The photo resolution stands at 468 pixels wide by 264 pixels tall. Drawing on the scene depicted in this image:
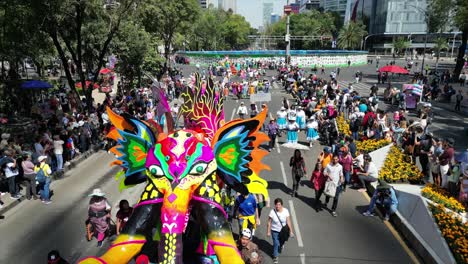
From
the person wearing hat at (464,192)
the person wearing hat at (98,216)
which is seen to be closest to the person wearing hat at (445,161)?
the person wearing hat at (464,192)

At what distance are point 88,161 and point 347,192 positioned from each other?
9946mm

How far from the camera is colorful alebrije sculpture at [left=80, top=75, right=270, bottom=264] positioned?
20.0ft

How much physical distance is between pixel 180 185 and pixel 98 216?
11.8ft

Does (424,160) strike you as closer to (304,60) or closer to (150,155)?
(150,155)

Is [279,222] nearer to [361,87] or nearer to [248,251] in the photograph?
[248,251]

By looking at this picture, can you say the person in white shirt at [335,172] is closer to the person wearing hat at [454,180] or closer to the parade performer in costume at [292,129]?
the person wearing hat at [454,180]

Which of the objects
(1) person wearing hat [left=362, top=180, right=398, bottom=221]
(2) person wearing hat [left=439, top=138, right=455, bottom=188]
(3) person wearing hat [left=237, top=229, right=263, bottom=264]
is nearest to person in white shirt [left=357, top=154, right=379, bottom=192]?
(1) person wearing hat [left=362, top=180, right=398, bottom=221]

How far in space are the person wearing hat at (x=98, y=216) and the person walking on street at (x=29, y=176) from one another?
360cm

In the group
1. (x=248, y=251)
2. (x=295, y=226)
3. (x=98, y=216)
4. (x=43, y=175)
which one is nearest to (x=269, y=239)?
(x=295, y=226)

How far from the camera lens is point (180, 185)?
249 inches

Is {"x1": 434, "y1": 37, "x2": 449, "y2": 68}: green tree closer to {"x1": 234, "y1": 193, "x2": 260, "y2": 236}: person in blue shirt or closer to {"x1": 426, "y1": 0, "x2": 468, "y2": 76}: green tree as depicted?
{"x1": 426, "y1": 0, "x2": 468, "y2": 76}: green tree

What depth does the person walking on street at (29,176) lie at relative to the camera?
37.6 ft

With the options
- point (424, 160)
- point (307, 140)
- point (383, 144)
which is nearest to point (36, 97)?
point (307, 140)

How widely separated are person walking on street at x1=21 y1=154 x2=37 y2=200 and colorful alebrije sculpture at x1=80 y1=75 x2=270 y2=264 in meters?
5.10
